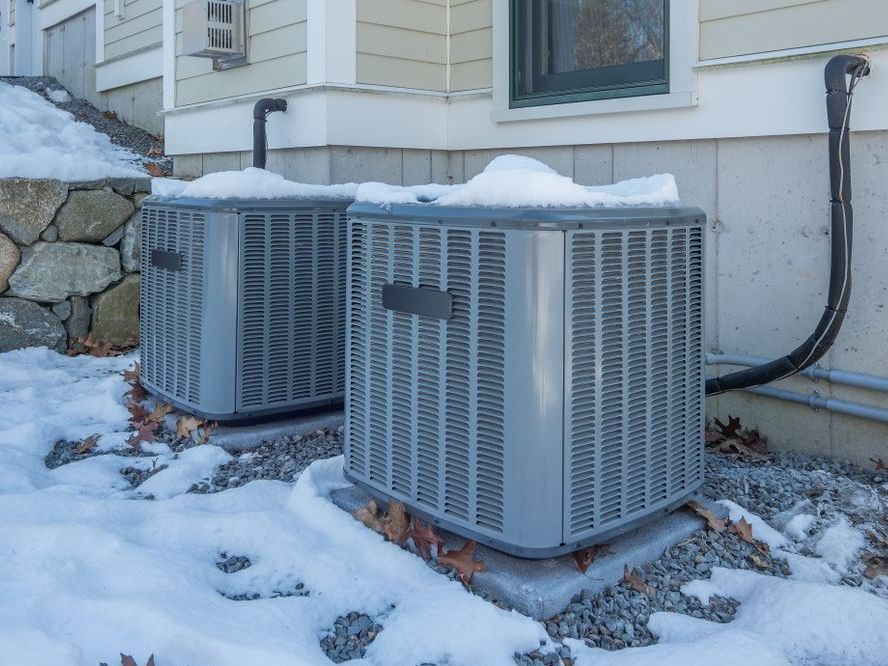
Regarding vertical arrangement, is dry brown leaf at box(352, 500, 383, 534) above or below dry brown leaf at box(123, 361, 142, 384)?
below

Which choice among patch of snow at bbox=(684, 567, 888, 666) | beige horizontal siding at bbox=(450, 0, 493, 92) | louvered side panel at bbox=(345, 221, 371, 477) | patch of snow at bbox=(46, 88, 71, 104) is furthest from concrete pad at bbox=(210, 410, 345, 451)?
patch of snow at bbox=(46, 88, 71, 104)

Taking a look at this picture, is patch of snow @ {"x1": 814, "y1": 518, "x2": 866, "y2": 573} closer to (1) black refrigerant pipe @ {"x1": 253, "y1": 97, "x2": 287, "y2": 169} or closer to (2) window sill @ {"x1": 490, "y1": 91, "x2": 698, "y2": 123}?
(2) window sill @ {"x1": 490, "y1": 91, "x2": 698, "y2": 123}

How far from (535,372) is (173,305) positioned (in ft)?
7.29

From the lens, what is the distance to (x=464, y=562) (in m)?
2.44

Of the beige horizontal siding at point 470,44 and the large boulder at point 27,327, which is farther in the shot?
the large boulder at point 27,327

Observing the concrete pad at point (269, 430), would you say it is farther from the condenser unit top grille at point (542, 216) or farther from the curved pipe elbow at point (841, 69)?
the curved pipe elbow at point (841, 69)

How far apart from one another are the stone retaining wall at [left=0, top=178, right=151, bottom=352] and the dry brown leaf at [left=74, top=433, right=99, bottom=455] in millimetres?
2013

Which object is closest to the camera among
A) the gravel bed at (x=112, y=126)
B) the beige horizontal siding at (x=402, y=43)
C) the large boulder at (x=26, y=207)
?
the beige horizontal siding at (x=402, y=43)

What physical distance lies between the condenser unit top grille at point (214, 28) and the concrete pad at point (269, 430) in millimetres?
2597

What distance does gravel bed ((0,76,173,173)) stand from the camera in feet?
24.0

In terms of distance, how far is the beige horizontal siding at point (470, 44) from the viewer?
484 centimetres

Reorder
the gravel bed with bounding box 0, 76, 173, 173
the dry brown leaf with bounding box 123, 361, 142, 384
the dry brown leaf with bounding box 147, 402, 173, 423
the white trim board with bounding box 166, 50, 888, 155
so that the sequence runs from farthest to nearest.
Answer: the gravel bed with bounding box 0, 76, 173, 173, the dry brown leaf with bounding box 123, 361, 142, 384, the dry brown leaf with bounding box 147, 402, 173, 423, the white trim board with bounding box 166, 50, 888, 155

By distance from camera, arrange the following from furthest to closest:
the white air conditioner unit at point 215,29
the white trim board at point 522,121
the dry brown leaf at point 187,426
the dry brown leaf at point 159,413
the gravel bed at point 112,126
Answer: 1. the gravel bed at point 112,126
2. the white air conditioner unit at point 215,29
3. the dry brown leaf at point 159,413
4. the dry brown leaf at point 187,426
5. the white trim board at point 522,121

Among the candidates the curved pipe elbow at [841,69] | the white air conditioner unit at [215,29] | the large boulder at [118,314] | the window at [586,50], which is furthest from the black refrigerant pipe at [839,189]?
the large boulder at [118,314]
